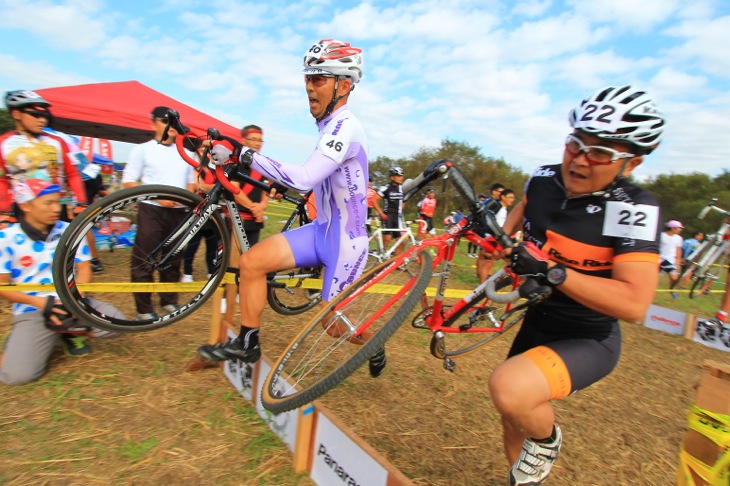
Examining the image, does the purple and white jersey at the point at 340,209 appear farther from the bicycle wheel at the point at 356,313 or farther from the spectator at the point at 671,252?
the spectator at the point at 671,252

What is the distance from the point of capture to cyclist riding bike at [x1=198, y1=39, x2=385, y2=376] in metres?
2.84

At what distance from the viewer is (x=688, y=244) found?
1588 centimetres

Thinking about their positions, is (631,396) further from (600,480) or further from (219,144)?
(219,144)

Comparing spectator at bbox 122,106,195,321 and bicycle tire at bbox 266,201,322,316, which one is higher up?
spectator at bbox 122,106,195,321

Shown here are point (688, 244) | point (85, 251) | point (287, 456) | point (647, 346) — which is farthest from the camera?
point (688, 244)

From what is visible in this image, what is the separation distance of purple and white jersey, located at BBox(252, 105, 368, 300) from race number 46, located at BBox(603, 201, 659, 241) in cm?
165

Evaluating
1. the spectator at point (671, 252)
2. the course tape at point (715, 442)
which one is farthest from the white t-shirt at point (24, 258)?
the spectator at point (671, 252)

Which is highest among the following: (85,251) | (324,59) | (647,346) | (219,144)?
(324,59)

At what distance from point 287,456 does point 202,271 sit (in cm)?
540

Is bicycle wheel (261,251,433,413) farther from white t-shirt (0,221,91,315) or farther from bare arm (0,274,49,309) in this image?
bare arm (0,274,49,309)

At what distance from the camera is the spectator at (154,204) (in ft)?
13.7

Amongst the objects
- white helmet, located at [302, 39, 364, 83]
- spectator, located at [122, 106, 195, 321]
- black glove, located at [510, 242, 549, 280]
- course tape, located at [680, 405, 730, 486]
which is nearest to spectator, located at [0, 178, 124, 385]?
spectator, located at [122, 106, 195, 321]

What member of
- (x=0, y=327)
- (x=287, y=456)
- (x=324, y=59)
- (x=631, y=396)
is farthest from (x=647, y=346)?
(x=0, y=327)

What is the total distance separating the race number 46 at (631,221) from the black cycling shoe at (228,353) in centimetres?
250
